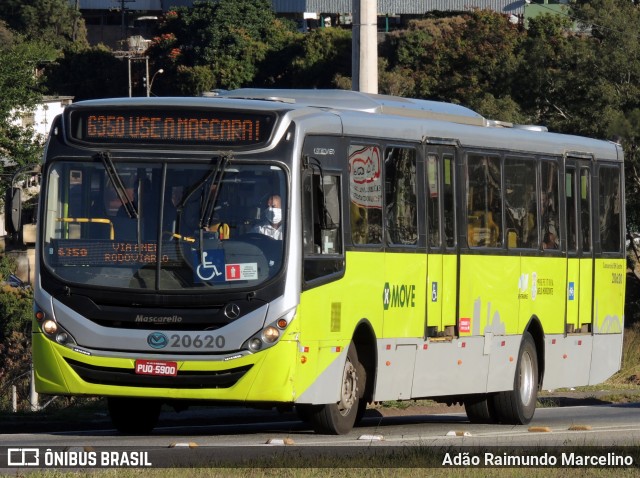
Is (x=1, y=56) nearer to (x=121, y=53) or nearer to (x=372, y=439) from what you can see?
(x=372, y=439)

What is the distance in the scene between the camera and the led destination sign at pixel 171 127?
13.6m

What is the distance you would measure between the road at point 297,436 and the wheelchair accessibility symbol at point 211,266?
1.44 meters

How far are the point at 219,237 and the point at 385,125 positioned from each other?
276cm

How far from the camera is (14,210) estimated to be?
1371 cm

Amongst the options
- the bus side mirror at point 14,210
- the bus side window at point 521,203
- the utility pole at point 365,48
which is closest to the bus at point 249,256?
the bus side mirror at point 14,210

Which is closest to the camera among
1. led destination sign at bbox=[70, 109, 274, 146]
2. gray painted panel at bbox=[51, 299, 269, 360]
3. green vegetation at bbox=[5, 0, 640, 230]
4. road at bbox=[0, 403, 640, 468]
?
road at bbox=[0, 403, 640, 468]

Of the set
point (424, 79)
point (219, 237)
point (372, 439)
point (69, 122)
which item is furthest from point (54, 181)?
point (424, 79)

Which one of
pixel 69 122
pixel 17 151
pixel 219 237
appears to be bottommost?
pixel 17 151

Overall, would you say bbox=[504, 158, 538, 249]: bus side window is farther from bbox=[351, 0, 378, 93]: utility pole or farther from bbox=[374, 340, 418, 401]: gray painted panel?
bbox=[351, 0, 378, 93]: utility pole

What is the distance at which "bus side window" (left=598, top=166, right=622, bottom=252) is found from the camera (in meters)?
20.2

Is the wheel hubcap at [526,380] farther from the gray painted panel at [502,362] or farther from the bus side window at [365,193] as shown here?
the bus side window at [365,193]

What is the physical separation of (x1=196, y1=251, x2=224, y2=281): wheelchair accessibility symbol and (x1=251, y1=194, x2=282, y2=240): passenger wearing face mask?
1.30ft

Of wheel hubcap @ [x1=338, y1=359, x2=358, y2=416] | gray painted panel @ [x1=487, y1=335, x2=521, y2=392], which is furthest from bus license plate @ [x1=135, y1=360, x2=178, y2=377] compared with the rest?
gray painted panel @ [x1=487, y1=335, x2=521, y2=392]

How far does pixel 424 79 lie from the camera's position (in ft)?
233
